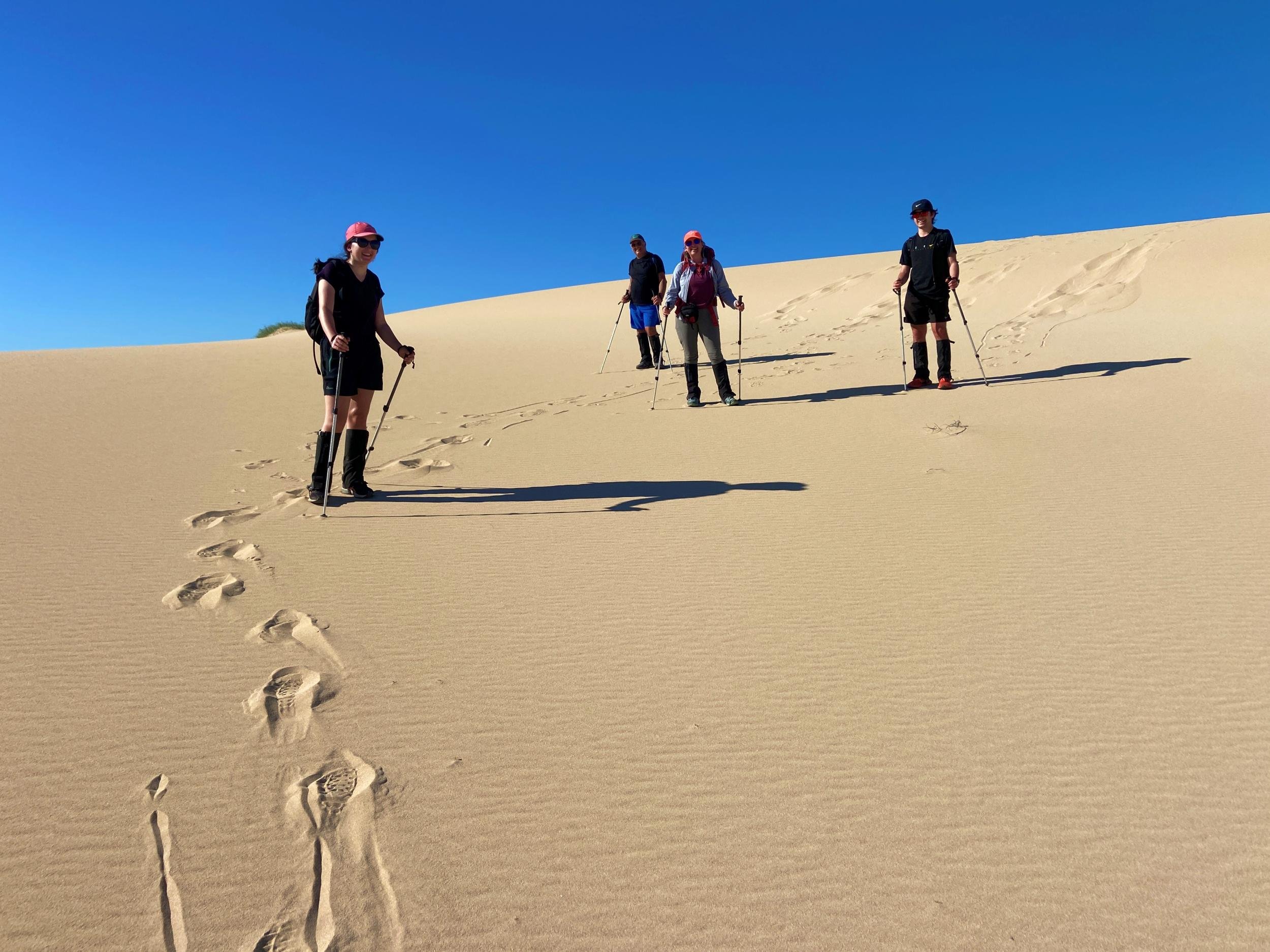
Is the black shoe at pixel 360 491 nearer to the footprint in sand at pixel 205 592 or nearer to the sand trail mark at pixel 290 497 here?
the sand trail mark at pixel 290 497

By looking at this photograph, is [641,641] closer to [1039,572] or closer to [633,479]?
[1039,572]

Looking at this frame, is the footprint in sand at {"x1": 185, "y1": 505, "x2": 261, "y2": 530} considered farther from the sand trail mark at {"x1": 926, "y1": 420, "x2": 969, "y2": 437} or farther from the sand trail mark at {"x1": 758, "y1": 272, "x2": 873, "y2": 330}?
the sand trail mark at {"x1": 758, "y1": 272, "x2": 873, "y2": 330}

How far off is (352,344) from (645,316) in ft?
19.5

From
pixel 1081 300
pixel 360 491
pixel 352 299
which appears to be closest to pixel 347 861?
pixel 360 491

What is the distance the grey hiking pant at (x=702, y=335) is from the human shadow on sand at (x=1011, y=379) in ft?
2.61

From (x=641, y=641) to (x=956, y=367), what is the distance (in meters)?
8.14

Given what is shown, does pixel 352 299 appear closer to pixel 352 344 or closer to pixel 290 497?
pixel 352 344

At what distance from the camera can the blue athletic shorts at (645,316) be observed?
34.1ft

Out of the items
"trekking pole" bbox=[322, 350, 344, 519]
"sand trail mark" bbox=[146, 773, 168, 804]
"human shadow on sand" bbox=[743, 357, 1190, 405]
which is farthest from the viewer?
"human shadow on sand" bbox=[743, 357, 1190, 405]

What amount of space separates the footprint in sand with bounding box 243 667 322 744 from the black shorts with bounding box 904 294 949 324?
6898 millimetres

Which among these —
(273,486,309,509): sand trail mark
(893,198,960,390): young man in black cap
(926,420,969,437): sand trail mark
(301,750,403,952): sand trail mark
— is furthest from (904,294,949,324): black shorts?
(301,750,403,952): sand trail mark

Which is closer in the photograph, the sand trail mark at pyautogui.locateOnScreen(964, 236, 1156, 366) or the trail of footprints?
the trail of footprints

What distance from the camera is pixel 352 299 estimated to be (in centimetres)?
496

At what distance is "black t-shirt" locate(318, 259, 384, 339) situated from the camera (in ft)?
15.9
